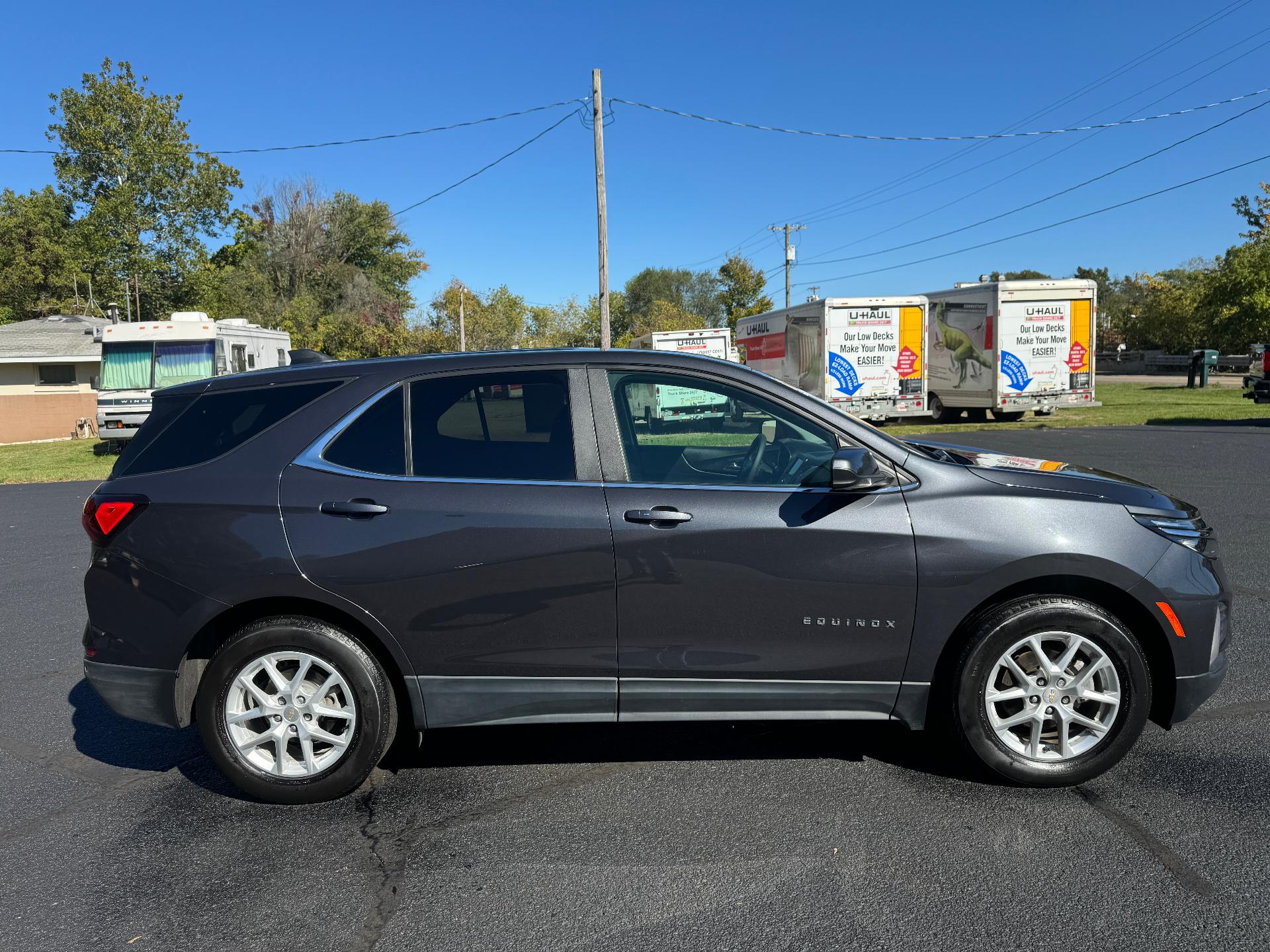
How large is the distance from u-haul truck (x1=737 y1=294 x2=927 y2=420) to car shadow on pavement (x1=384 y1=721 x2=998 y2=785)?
17.5m

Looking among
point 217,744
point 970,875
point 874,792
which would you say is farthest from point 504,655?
point 970,875

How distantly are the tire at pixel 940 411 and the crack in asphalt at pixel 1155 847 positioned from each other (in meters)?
21.8

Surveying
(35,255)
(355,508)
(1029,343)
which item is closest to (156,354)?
(1029,343)

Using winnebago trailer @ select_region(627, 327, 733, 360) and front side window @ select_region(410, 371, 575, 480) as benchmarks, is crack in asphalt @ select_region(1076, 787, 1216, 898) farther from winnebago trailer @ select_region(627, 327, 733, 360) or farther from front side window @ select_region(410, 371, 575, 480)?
winnebago trailer @ select_region(627, 327, 733, 360)

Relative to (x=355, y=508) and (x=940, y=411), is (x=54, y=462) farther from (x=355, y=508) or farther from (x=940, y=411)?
(x=940, y=411)

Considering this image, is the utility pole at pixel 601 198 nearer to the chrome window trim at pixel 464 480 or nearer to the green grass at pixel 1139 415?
the green grass at pixel 1139 415

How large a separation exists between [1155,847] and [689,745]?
6.09 ft

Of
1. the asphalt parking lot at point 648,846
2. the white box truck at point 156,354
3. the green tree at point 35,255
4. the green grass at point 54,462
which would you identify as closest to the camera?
the asphalt parking lot at point 648,846

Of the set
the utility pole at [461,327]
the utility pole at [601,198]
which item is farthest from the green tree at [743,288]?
the utility pole at [601,198]

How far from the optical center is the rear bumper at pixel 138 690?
3.68m

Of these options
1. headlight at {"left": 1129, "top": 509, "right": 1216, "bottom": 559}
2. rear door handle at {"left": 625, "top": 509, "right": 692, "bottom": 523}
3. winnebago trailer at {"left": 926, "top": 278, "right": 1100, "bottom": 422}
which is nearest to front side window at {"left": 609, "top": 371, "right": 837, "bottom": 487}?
rear door handle at {"left": 625, "top": 509, "right": 692, "bottom": 523}

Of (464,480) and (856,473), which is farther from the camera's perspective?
(464,480)

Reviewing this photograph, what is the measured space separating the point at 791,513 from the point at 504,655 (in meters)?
1.24

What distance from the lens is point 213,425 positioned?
12.6ft
